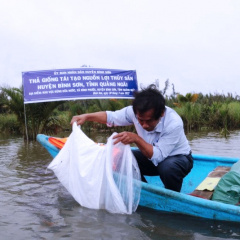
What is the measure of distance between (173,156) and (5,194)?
6.48ft

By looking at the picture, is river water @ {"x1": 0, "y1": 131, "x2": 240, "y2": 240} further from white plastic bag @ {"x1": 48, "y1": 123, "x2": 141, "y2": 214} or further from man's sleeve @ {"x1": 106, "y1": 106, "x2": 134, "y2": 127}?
man's sleeve @ {"x1": 106, "y1": 106, "x2": 134, "y2": 127}

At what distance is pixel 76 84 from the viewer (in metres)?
9.45

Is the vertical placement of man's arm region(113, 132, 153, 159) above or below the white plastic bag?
above

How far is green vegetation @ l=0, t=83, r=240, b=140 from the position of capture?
10.5 m

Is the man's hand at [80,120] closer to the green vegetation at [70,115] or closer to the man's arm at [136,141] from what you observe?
the man's arm at [136,141]

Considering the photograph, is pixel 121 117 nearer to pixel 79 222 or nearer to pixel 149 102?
pixel 149 102

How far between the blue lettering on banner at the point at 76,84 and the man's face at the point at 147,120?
250 inches

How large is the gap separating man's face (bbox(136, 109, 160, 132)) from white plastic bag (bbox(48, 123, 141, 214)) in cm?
28

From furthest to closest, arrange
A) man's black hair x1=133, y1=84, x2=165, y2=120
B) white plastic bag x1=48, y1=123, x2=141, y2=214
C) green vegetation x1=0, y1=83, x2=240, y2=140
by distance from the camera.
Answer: green vegetation x1=0, y1=83, x2=240, y2=140
white plastic bag x1=48, y1=123, x2=141, y2=214
man's black hair x1=133, y1=84, x2=165, y2=120

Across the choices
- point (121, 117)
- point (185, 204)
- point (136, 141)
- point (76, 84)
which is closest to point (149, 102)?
point (136, 141)

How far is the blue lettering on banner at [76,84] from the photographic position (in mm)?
9188

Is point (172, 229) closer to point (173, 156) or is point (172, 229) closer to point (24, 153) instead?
point (173, 156)

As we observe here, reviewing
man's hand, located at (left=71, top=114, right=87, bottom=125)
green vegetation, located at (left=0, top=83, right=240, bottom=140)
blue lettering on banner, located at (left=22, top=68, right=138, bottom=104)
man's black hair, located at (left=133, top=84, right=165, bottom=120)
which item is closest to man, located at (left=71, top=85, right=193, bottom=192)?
man's black hair, located at (left=133, top=84, right=165, bottom=120)

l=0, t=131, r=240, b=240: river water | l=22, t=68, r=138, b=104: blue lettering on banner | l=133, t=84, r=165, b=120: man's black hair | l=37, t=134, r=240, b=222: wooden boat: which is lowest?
l=0, t=131, r=240, b=240: river water
